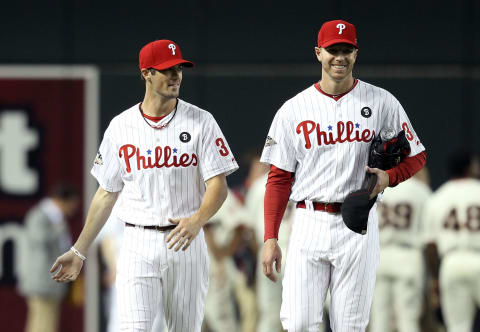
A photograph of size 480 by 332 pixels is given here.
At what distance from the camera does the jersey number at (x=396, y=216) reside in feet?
31.3

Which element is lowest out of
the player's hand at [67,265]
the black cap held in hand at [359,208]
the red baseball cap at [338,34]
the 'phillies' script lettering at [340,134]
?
the player's hand at [67,265]

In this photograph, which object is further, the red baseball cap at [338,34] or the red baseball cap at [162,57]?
the red baseball cap at [162,57]

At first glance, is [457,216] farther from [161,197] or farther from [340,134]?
[161,197]

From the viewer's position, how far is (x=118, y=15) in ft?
38.0

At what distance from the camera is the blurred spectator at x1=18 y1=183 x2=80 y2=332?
10992mm

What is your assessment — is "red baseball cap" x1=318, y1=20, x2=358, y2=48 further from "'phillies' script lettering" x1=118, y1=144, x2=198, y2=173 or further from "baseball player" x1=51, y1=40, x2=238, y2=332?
"'phillies' script lettering" x1=118, y1=144, x2=198, y2=173

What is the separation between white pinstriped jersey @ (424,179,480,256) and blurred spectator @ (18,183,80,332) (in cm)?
357

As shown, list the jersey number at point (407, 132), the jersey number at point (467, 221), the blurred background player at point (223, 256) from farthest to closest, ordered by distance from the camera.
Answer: the blurred background player at point (223, 256), the jersey number at point (467, 221), the jersey number at point (407, 132)

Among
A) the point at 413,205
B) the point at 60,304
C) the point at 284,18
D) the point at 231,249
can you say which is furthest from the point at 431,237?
the point at 60,304

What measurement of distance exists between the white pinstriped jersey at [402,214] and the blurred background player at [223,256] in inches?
57.6

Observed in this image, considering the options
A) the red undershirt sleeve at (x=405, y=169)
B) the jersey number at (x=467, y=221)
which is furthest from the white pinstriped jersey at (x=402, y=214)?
the red undershirt sleeve at (x=405, y=169)

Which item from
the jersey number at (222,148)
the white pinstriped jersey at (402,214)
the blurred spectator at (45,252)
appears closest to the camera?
the jersey number at (222,148)

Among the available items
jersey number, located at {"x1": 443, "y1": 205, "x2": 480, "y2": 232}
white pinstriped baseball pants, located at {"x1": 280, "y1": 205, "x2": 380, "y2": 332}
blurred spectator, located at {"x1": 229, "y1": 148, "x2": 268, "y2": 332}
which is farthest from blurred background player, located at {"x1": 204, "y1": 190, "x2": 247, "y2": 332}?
white pinstriped baseball pants, located at {"x1": 280, "y1": 205, "x2": 380, "y2": 332}

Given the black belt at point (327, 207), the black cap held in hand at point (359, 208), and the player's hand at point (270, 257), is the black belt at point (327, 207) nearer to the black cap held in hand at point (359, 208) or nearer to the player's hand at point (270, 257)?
the black cap held in hand at point (359, 208)
